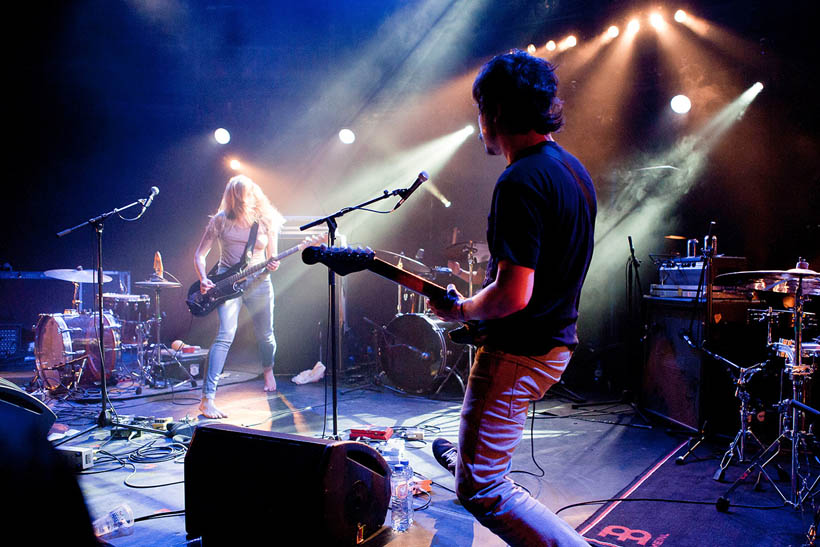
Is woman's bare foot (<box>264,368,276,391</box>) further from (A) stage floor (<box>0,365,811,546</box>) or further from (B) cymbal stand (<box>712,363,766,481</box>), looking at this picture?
(B) cymbal stand (<box>712,363,766,481</box>)

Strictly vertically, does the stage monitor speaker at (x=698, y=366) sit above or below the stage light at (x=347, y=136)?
below

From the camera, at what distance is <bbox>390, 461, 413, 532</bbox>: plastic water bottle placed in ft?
9.19

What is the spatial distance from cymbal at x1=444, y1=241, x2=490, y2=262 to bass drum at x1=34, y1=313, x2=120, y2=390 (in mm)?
4510

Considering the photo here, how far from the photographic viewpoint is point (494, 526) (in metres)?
1.87

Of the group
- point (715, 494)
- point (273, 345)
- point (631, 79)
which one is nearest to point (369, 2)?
point (631, 79)

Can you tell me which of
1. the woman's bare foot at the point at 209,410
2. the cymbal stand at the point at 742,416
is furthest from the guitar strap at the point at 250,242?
the cymbal stand at the point at 742,416

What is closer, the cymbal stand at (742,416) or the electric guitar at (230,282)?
the cymbal stand at (742,416)

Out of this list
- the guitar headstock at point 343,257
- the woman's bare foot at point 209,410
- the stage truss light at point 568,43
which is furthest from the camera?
the stage truss light at point 568,43

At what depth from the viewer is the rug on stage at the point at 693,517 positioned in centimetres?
275

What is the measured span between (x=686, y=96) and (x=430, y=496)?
20.3 ft

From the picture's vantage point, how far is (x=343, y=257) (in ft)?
8.09

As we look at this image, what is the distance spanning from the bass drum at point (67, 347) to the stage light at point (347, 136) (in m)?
4.72

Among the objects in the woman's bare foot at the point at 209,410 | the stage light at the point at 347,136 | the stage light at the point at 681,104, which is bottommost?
the woman's bare foot at the point at 209,410

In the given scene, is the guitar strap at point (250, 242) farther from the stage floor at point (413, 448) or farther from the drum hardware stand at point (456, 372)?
the drum hardware stand at point (456, 372)
